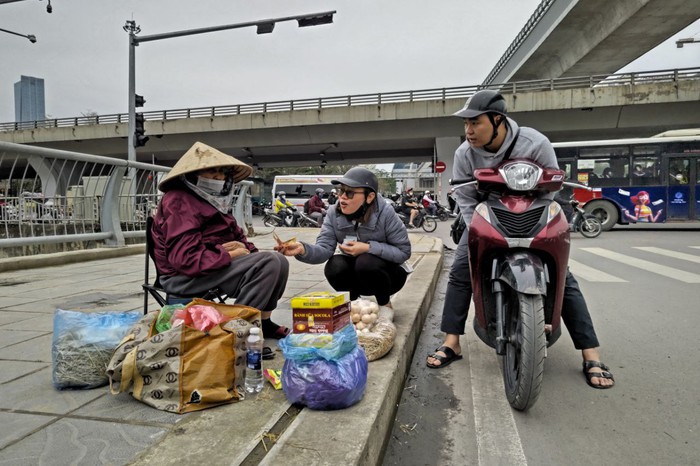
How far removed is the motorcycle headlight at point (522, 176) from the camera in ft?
8.55

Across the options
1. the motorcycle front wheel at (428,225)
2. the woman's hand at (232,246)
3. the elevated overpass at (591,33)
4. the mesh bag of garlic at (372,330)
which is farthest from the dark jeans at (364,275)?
the elevated overpass at (591,33)

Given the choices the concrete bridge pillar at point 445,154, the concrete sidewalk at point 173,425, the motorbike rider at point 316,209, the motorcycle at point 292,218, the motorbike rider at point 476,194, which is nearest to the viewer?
the concrete sidewalk at point 173,425

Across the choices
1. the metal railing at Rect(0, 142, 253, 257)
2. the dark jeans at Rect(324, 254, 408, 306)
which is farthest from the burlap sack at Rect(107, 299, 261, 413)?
the metal railing at Rect(0, 142, 253, 257)

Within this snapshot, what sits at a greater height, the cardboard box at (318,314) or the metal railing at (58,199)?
the metal railing at (58,199)

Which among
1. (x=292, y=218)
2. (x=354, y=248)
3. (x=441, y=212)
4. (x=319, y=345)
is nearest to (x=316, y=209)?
(x=292, y=218)

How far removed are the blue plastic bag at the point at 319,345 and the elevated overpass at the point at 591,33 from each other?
2257 cm

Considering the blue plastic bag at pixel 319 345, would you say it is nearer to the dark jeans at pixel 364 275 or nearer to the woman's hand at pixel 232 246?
the woman's hand at pixel 232 246

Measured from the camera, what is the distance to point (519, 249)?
2.61 metres

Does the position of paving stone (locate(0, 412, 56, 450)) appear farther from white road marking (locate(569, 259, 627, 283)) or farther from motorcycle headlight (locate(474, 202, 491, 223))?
white road marking (locate(569, 259, 627, 283))

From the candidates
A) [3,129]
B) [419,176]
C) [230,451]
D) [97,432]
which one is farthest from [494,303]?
[419,176]

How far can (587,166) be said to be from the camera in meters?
15.5

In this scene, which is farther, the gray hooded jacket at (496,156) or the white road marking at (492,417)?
the gray hooded jacket at (496,156)

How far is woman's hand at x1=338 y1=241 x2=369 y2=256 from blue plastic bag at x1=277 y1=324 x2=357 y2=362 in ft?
3.24

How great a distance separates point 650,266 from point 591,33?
20.3 m
